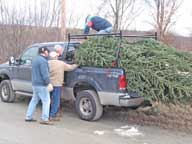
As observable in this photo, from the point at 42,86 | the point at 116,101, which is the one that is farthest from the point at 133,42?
the point at 42,86

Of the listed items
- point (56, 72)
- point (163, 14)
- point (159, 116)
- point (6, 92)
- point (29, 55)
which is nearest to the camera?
point (56, 72)

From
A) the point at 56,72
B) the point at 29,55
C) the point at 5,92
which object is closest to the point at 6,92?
the point at 5,92

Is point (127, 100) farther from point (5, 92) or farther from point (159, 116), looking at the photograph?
point (5, 92)

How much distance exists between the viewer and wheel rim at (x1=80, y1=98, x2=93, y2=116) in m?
9.10

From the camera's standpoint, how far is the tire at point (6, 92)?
11.4m

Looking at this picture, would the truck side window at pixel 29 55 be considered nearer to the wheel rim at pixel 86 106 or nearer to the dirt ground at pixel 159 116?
the wheel rim at pixel 86 106

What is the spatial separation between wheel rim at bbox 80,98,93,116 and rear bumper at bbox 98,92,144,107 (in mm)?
535

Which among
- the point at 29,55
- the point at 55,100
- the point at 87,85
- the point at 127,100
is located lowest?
the point at 55,100

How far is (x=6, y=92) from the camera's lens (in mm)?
11594

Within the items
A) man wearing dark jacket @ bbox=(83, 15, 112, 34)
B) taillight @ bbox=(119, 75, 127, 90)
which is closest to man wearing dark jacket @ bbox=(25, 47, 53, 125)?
taillight @ bbox=(119, 75, 127, 90)

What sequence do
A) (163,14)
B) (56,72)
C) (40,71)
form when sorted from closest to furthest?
(40,71)
(56,72)
(163,14)

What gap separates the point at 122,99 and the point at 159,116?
1.61 meters

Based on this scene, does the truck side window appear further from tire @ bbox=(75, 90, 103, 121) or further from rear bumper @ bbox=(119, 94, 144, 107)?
rear bumper @ bbox=(119, 94, 144, 107)

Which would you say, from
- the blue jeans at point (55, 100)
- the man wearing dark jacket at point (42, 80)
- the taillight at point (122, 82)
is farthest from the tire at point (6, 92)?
the taillight at point (122, 82)
